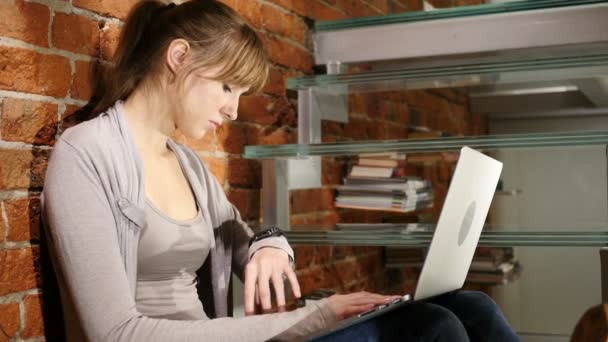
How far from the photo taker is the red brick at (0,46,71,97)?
1270mm

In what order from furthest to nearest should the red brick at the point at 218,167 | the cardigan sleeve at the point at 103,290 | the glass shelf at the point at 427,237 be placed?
the red brick at the point at 218,167 < the glass shelf at the point at 427,237 < the cardigan sleeve at the point at 103,290

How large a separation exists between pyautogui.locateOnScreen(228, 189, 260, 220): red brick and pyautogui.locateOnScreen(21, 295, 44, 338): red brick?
764mm

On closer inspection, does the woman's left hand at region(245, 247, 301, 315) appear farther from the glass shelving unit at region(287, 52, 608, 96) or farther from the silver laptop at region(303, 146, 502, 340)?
the glass shelving unit at region(287, 52, 608, 96)

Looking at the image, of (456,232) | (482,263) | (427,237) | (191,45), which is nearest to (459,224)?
(456,232)

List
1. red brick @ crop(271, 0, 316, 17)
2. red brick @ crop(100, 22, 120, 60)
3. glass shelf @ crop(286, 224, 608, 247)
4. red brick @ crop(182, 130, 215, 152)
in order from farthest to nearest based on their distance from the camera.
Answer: red brick @ crop(271, 0, 316, 17) → red brick @ crop(182, 130, 215, 152) → glass shelf @ crop(286, 224, 608, 247) → red brick @ crop(100, 22, 120, 60)

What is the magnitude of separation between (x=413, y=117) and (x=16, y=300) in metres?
2.49

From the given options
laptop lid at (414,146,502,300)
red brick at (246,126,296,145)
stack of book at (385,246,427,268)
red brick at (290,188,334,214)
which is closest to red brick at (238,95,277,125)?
red brick at (246,126,296,145)

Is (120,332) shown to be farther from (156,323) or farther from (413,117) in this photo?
(413,117)

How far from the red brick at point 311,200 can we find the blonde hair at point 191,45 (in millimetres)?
938

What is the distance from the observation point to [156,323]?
3.94 ft

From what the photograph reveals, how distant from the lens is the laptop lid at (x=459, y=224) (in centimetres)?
122

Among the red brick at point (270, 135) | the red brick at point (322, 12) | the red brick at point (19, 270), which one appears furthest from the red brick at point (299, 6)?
the red brick at point (19, 270)

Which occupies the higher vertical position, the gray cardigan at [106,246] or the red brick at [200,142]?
the red brick at [200,142]

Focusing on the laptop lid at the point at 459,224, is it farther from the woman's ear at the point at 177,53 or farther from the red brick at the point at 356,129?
the red brick at the point at 356,129
